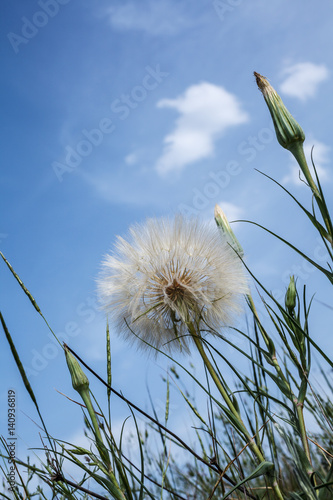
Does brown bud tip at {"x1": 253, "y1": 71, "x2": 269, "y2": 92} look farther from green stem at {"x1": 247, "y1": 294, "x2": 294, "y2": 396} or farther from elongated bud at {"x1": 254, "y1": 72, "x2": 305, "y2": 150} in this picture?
green stem at {"x1": 247, "y1": 294, "x2": 294, "y2": 396}

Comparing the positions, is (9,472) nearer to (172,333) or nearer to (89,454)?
(89,454)

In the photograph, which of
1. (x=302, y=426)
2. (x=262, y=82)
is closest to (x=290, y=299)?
(x=302, y=426)

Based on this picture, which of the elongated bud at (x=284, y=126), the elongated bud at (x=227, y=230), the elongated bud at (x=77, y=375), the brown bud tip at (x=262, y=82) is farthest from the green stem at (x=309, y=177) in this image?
the elongated bud at (x=77, y=375)

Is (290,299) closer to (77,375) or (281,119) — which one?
(281,119)

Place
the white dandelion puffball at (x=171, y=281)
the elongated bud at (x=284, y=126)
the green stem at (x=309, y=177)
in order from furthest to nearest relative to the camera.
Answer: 1. the white dandelion puffball at (x=171, y=281)
2. the elongated bud at (x=284, y=126)
3. the green stem at (x=309, y=177)

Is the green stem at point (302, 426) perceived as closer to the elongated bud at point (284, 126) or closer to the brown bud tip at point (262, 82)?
the elongated bud at point (284, 126)

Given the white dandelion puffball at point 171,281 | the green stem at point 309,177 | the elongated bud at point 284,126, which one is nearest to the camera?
the green stem at point 309,177
